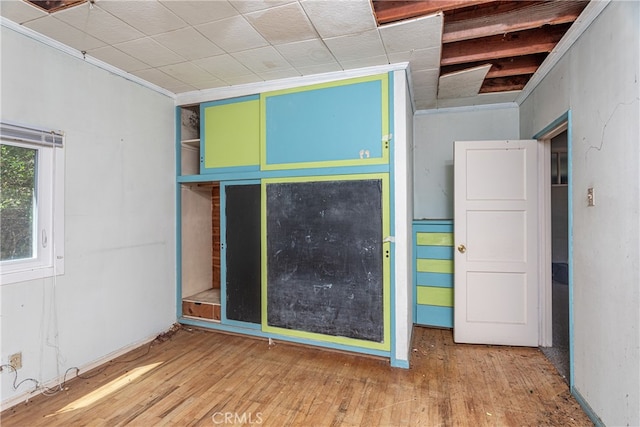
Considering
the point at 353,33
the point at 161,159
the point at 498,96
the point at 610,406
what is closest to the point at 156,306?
the point at 161,159

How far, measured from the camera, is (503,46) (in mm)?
2461

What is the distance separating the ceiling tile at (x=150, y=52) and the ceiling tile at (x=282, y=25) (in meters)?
0.84

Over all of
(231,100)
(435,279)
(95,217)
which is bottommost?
(435,279)

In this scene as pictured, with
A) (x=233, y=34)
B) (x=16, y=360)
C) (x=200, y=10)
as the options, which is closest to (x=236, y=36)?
(x=233, y=34)

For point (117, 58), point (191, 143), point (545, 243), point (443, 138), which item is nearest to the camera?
point (117, 58)

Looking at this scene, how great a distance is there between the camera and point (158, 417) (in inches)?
78.7

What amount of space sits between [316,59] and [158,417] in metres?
2.87

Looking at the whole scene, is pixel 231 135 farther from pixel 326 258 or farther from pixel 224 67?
pixel 326 258

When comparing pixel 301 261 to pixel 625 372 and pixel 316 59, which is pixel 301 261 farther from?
pixel 625 372

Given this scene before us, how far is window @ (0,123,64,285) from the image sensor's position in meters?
2.11

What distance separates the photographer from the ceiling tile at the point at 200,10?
1.89 meters

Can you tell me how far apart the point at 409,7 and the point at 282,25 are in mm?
846

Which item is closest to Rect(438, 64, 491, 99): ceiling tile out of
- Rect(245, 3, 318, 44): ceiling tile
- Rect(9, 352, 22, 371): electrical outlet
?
Rect(245, 3, 318, 44): ceiling tile

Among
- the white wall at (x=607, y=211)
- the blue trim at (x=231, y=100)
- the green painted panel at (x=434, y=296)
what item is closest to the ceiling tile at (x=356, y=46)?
the blue trim at (x=231, y=100)
